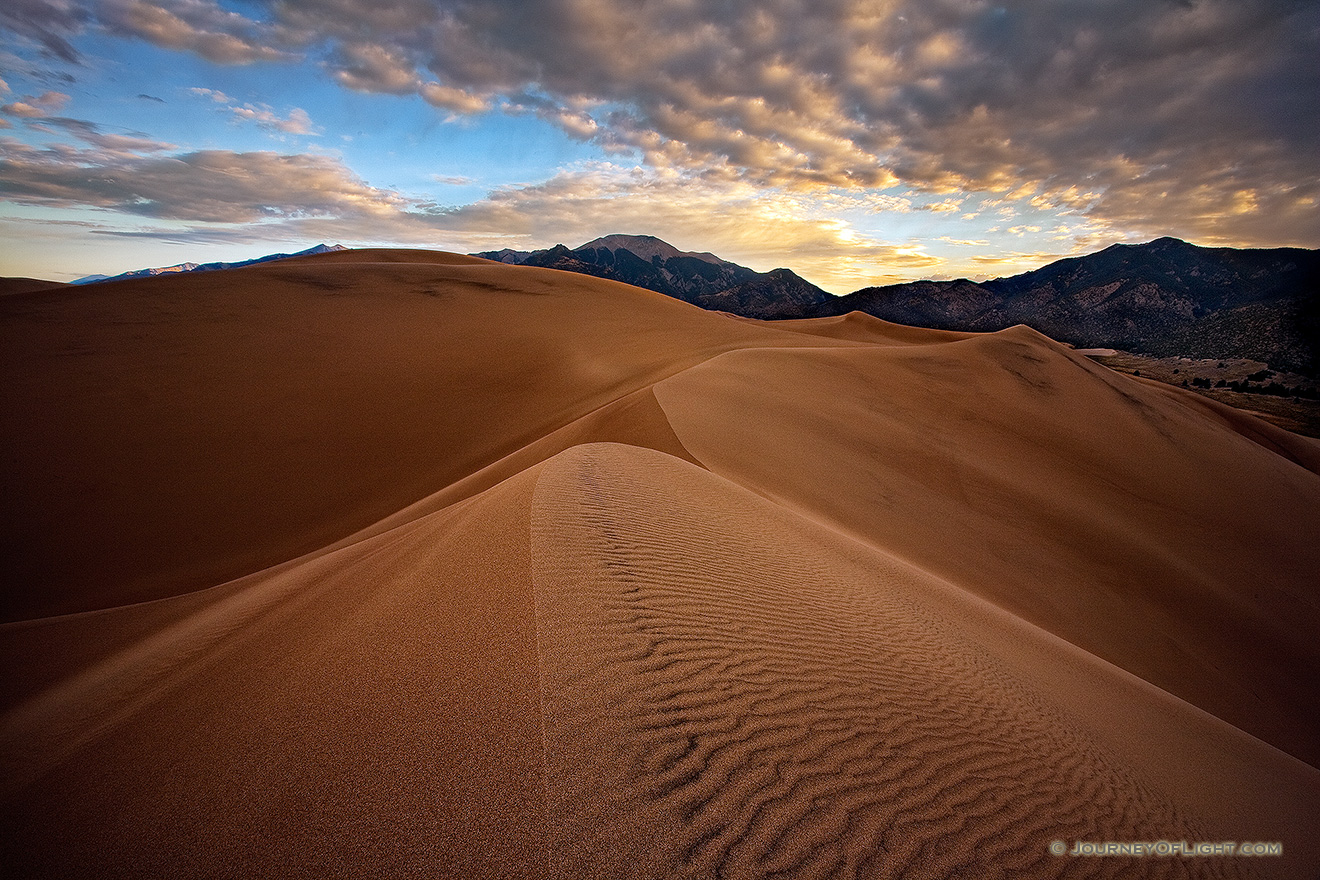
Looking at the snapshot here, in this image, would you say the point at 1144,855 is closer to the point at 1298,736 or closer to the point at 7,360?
the point at 1298,736

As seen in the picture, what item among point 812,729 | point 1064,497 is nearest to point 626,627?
point 812,729

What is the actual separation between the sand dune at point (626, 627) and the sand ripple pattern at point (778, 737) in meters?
0.02

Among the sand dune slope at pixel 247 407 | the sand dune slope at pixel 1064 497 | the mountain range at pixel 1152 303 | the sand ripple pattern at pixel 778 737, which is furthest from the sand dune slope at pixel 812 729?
the mountain range at pixel 1152 303

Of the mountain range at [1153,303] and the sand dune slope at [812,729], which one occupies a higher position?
the mountain range at [1153,303]

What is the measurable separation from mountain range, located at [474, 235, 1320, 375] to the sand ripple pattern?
77.6 metres

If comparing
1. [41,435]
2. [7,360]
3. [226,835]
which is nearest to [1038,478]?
[226,835]

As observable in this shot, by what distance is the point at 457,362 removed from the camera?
17844 mm

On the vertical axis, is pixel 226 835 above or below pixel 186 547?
above

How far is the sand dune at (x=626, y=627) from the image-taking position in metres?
2.19

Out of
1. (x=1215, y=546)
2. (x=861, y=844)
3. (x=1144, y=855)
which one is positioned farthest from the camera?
(x=1215, y=546)

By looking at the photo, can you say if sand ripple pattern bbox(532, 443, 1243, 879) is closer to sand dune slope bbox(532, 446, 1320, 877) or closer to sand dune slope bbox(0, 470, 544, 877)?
sand dune slope bbox(532, 446, 1320, 877)

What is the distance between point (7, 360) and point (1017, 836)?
2223 centimetres

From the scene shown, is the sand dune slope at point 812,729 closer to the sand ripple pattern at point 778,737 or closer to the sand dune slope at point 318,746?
the sand ripple pattern at point 778,737

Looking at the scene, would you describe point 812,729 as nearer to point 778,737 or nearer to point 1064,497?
point 778,737
